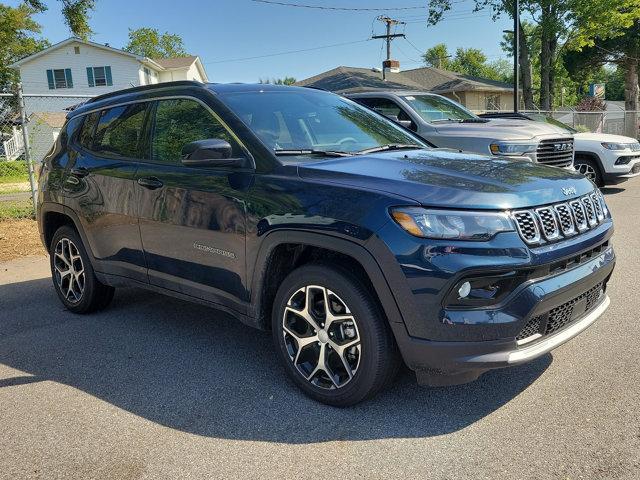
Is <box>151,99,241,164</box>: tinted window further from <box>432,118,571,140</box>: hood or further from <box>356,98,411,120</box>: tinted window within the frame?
<box>356,98,411,120</box>: tinted window

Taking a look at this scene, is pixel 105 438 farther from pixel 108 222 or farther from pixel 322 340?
pixel 108 222

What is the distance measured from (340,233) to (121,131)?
253cm

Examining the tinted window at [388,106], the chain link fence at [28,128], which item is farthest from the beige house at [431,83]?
the tinted window at [388,106]

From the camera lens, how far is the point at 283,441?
3.03m

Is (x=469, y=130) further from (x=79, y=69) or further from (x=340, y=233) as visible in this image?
(x=79, y=69)

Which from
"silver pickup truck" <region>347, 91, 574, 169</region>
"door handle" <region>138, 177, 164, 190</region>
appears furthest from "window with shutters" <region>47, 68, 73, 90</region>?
"door handle" <region>138, 177, 164, 190</region>

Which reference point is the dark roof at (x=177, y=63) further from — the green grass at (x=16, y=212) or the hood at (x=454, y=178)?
the hood at (x=454, y=178)

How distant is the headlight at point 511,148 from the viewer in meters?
8.44

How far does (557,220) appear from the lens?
3072 mm

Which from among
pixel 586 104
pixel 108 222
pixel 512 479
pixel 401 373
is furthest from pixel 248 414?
pixel 586 104

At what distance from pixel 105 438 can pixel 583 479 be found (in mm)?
2395

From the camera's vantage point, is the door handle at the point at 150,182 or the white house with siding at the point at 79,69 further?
the white house with siding at the point at 79,69

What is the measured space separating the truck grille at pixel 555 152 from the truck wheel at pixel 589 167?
171 centimetres

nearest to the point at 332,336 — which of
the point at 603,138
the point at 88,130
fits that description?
the point at 88,130
